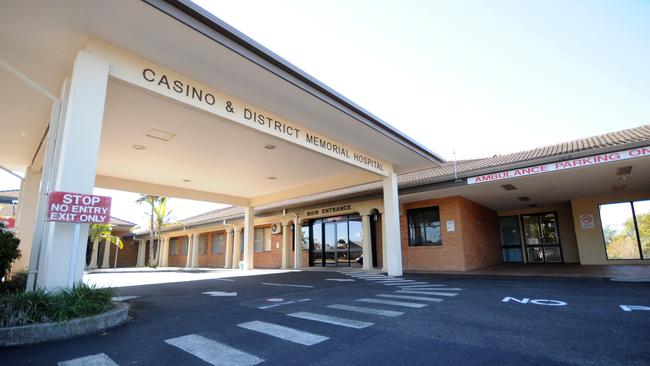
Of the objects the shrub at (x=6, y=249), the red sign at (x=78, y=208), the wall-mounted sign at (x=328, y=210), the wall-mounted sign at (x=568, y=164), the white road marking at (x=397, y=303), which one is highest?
the wall-mounted sign at (x=568, y=164)

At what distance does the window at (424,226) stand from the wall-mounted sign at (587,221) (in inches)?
260

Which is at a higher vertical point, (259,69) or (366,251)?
(259,69)

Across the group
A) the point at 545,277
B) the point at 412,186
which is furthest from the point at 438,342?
the point at 412,186

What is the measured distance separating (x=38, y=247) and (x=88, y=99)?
271cm

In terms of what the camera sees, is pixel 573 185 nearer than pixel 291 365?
No

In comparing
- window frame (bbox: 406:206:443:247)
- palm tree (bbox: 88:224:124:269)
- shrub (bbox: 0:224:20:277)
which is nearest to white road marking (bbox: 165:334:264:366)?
shrub (bbox: 0:224:20:277)

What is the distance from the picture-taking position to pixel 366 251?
629 inches

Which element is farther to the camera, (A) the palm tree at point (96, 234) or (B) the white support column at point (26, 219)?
(A) the palm tree at point (96, 234)

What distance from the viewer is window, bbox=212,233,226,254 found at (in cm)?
2586

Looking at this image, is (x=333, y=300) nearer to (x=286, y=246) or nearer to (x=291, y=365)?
(x=291, y=365)

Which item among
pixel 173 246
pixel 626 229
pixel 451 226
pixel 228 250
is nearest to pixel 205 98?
pixel 451 226

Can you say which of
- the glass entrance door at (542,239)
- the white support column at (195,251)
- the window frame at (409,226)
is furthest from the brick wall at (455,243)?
the white support column at (195,251)

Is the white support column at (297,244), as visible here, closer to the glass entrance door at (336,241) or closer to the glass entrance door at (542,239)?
the glass entrance door at (336,241)

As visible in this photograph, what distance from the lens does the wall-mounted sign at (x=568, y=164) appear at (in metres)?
8.69
